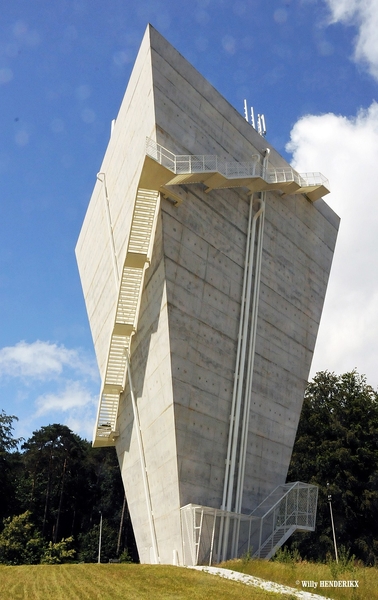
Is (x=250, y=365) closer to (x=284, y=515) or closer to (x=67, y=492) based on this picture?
(x=284, y=515)

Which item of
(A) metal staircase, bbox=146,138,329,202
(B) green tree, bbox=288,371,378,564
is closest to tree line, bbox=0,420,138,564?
(B) green tree, bbox=288,371,378,564

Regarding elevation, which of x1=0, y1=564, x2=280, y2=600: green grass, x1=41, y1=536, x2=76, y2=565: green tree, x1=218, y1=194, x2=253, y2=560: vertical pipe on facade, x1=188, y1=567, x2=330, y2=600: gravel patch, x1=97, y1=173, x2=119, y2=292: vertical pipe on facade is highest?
x1=97, y1=173, x2=119, y2=292: vertical pipe on facade

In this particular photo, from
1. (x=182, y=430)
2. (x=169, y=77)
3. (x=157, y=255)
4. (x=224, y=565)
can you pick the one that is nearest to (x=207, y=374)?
(x=182, y=430)

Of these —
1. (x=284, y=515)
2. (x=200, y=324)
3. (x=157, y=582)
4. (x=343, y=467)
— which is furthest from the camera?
(x=343, y=467)

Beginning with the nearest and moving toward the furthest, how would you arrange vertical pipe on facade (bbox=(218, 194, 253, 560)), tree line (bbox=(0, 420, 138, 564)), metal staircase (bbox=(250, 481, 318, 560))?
vertical pipe on facade (bbox=(218, 194, 253, 560)), metal staircase (bbox=(250, 481, 318, 560)), tree line (bbox=(0, 420, 138, 564))

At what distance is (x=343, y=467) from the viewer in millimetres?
42844

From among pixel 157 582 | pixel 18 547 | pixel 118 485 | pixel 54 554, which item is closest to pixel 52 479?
pixel 118 485

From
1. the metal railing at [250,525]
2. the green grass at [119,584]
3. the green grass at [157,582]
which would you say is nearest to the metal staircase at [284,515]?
the metal railing at [250,525]

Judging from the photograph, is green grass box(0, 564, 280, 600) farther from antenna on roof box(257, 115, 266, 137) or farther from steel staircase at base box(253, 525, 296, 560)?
antenna on roof box(257, 115, 266, 137)

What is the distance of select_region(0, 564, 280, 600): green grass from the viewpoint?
13461mm

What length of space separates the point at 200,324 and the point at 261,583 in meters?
9.61

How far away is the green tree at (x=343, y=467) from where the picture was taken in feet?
135

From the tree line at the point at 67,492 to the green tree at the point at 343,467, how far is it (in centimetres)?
1588

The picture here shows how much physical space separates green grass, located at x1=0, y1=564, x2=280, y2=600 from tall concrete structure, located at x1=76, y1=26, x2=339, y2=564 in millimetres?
3670
